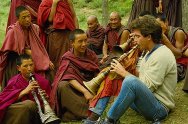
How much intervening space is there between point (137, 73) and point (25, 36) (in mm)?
2291

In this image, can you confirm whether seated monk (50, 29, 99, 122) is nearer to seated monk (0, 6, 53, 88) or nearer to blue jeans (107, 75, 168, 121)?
seated monk (0, 6, 53, 88)

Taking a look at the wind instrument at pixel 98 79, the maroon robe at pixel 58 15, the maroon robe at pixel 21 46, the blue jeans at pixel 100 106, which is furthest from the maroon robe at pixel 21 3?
A: the blue jeans at pixel 100 106

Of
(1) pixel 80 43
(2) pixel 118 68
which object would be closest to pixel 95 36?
(1) pixel 80 43

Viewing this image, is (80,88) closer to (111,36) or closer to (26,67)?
(26,67)

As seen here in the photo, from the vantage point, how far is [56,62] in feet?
23.8

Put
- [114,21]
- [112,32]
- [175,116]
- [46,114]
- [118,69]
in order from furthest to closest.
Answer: [112,32] < [114,21] < [175,116] < [46,114] < [118,69]

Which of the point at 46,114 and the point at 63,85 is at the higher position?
the point at 63,85

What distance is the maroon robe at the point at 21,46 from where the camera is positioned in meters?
6.28

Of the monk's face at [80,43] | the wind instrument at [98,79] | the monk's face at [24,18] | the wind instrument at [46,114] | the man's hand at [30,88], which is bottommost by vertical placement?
the wind instrument at [46,114]

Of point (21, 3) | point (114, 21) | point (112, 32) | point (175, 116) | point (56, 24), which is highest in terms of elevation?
point (21, 3)

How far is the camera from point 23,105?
5.17 m

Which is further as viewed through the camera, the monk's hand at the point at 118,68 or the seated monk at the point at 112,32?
the seated monk at the point at 112,32

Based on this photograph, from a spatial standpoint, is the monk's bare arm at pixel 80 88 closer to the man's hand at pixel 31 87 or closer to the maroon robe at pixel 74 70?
the maroon robe at pixel 74 70

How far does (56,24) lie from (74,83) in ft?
5.67
